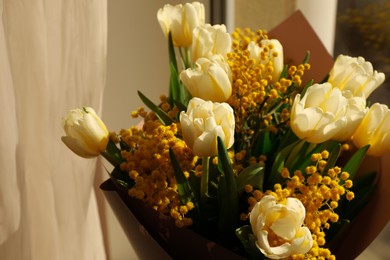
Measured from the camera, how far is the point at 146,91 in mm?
1192

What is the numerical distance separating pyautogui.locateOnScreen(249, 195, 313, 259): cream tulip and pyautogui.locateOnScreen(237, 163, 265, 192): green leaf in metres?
0.06

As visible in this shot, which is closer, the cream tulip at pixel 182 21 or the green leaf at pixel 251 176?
the green leaf at pixel 251 176

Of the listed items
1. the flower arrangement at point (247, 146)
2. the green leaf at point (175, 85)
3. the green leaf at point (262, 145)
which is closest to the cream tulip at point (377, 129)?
the flower arrangement at point (247, 146)

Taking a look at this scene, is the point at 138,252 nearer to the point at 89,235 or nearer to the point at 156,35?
the point at 89,235

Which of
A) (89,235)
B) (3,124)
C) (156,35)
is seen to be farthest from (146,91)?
(3,124)

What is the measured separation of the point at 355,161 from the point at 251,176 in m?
0.13

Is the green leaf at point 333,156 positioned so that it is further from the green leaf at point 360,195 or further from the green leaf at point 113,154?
the green leaf at point 113,154

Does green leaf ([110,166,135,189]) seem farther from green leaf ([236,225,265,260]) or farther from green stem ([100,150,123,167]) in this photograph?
green leaf ([236,225,265,260])

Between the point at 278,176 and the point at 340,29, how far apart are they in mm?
538

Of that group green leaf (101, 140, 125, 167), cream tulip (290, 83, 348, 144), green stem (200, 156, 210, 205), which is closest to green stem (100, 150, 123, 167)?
green leaf (101, 140, 125, 167)

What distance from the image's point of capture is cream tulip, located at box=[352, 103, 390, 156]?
585mm

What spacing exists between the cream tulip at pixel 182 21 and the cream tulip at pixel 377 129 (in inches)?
9.5

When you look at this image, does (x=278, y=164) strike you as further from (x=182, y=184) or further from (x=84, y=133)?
(x=84, y=133)

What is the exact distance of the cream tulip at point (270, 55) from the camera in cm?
67
